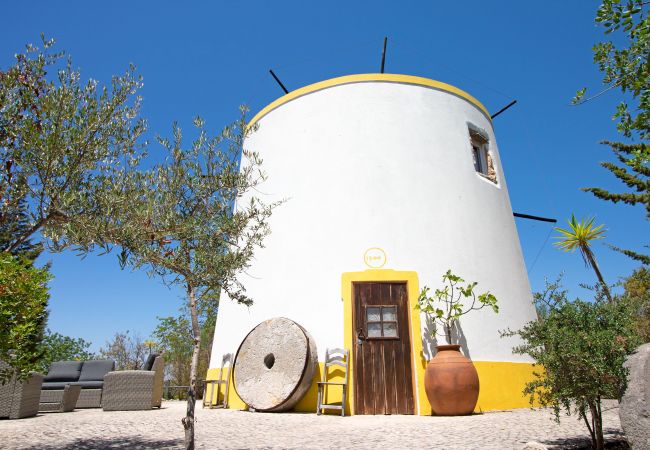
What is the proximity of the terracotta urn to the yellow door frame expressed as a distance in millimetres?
354

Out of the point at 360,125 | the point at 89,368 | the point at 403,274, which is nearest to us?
the point at 403,274

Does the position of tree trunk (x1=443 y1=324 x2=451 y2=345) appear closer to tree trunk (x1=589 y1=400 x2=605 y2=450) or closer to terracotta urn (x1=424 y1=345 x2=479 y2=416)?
terracotta urn (x1=424 y1=345 x2=479 y2=416)

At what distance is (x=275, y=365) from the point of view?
25.2ft

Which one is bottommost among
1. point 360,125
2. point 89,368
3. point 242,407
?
point 242,407

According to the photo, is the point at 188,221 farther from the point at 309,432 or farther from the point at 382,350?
the point at 382,350

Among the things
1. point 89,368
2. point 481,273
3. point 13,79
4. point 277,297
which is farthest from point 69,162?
point 89,368

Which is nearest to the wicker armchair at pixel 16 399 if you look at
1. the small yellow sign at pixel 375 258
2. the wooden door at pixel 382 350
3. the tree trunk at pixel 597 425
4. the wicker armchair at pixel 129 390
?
the wicker armchair at pixel 129 390

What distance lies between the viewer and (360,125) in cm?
952

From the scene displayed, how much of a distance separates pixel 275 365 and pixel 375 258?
2773mm

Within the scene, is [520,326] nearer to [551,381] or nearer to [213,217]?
[551,381]

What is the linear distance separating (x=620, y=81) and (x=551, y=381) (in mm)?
3149

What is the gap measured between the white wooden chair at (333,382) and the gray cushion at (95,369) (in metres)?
6.59

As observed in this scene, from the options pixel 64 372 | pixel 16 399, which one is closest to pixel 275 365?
pixel 16 399

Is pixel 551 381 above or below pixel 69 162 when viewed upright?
below
